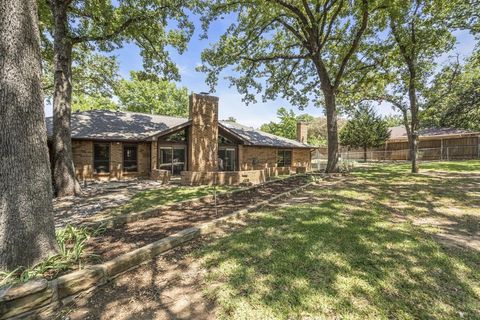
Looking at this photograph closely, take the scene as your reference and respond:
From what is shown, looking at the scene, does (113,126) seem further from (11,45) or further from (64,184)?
(11,45)

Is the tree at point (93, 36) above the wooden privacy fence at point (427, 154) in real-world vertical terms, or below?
above

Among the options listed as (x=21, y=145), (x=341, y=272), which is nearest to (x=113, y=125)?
(x=21, y=145)

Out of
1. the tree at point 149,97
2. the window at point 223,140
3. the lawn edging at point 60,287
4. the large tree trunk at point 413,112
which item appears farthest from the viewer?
the tree at point 149,97

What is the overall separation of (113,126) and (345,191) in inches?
586

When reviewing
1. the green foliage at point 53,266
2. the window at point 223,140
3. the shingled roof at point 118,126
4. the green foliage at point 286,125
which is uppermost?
the green foliage at point 286,125

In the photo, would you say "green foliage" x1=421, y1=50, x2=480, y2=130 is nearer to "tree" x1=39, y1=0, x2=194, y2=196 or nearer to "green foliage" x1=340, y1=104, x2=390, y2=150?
"green foliage" x1=340, y1=104, x2=390, y2=150

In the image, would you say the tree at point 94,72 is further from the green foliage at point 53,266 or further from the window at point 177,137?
the green foliage at point 53,266

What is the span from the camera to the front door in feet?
48.9

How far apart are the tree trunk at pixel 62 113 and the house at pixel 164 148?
12.9 ft

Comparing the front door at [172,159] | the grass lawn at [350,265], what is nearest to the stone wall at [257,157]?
the front door at [172,159]

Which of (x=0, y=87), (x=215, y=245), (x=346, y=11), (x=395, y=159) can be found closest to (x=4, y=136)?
(x=0, y=87)

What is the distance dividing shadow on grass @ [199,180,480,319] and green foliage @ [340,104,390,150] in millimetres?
27052

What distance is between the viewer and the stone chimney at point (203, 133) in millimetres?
12641

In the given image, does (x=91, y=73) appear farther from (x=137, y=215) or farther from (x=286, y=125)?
(x=286, y=125)
